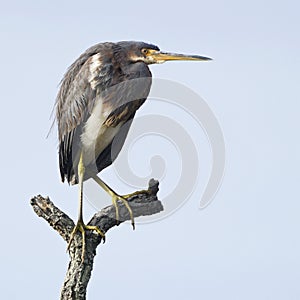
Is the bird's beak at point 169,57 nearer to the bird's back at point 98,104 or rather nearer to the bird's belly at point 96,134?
the bird's back at point 98,104

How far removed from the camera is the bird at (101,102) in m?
7.33

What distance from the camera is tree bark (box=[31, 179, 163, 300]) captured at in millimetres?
6449

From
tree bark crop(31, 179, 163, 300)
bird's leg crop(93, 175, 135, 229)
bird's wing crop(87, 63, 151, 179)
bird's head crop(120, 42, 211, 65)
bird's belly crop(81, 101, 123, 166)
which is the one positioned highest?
bird's head crop(120, 42, 211, 65)

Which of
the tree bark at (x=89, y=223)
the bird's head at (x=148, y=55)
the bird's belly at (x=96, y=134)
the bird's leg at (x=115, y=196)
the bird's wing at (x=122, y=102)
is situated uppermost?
the bird's head at (x=148, y=55)

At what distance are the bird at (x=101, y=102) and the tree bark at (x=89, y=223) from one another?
325 millimetres

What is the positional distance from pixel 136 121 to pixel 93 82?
695 mm

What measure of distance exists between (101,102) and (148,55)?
680mm

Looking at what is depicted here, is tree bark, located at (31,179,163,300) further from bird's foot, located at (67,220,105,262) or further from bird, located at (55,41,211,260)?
bird, located at (55,41,211,260)

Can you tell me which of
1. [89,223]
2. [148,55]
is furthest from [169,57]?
[89,223]

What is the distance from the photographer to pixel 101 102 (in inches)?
290

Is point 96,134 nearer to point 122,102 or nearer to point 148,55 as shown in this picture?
point 122,102

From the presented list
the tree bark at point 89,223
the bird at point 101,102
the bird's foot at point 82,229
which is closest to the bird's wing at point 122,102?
the bird at point 101,102

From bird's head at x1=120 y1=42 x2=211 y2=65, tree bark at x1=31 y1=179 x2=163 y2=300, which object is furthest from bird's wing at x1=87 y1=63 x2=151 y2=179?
tree bark at x1=31 y1=179 x2=163 y2=300

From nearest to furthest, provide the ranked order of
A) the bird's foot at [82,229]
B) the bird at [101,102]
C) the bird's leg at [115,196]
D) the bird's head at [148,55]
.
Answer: the bird's foot at [82,229] < the bird's leg at [115,196] < the bird at [101,102] < the bird's head at [148,55]
